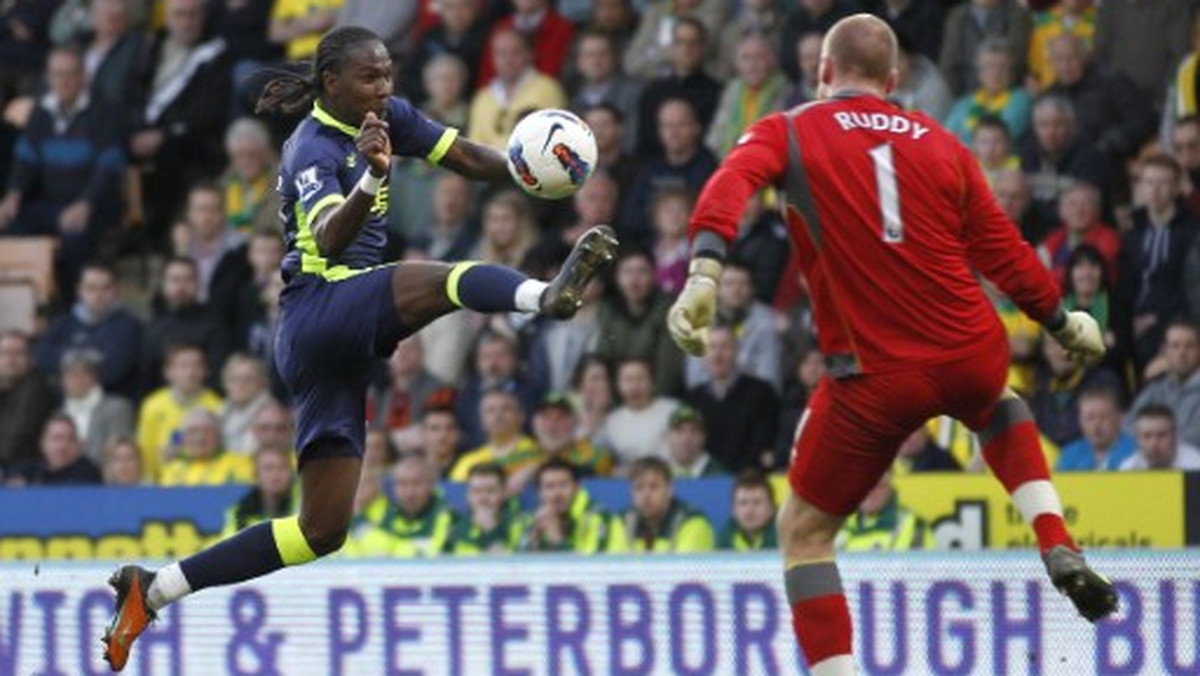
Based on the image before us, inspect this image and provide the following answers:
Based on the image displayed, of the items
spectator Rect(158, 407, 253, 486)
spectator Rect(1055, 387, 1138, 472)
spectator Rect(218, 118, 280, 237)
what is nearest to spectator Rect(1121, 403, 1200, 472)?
spectator Rect(1055, 387, 1138, 472)

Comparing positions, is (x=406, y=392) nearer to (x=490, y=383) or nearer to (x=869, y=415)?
(x=490, y=383)

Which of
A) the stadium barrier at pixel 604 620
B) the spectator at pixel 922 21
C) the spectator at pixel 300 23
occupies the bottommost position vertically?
the stadium barrier at pixel 604 620

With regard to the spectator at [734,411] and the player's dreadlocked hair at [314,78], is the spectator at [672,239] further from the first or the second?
the player's dreadlocked hair at [314,78]

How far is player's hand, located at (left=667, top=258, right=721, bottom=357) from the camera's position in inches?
352

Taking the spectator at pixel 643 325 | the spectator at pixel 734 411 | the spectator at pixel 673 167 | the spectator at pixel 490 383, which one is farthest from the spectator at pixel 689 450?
the spectator at pixel 673 167

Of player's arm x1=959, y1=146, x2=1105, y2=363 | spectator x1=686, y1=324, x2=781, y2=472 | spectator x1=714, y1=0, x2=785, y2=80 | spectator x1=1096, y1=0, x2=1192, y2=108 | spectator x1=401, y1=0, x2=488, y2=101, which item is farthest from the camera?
spectator x1=401, y1=0, x2=488, y2=101

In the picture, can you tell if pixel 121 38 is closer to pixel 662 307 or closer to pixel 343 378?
pixel 662 307

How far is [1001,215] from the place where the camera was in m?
9.54

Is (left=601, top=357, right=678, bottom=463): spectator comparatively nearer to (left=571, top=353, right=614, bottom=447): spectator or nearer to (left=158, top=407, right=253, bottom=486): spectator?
(left=571, top=353, right=614, bottom=447): spectator

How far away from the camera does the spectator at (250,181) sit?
698 inches

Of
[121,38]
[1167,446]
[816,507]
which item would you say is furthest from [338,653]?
[121,38]

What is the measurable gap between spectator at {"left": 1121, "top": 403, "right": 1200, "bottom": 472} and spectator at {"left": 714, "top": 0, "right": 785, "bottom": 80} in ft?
11.7

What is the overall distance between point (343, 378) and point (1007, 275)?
2.29 m

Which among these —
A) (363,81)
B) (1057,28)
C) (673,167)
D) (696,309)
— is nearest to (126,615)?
(363,81)
